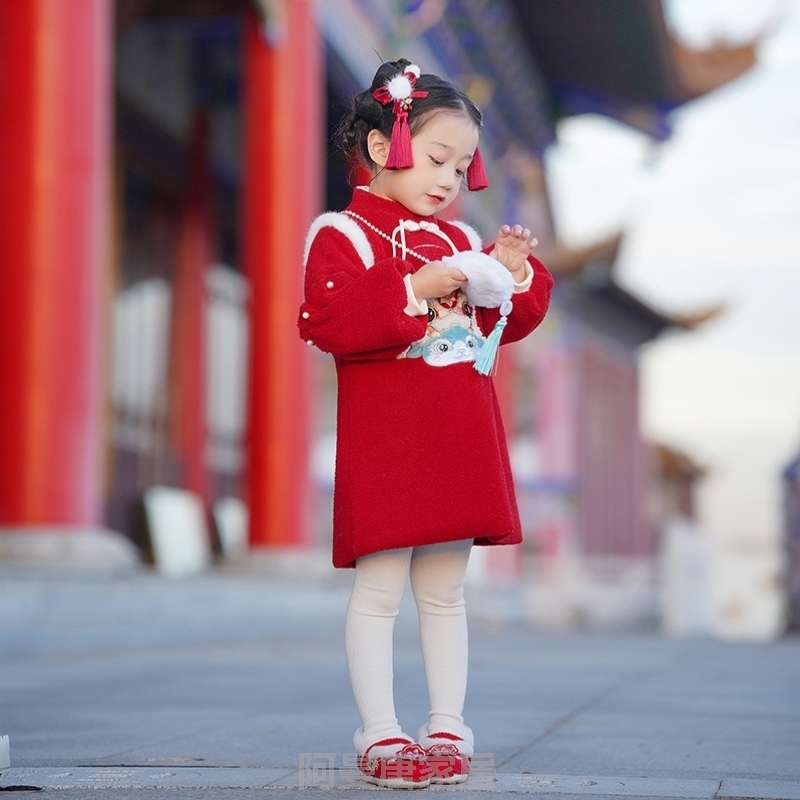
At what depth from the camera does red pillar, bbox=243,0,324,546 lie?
32.6 feet

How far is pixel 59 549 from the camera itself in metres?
6.37

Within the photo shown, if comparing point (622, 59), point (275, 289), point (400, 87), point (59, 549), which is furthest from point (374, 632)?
point (622, 59)

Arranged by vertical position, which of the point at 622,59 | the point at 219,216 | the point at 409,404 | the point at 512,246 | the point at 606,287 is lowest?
the point at 409,404

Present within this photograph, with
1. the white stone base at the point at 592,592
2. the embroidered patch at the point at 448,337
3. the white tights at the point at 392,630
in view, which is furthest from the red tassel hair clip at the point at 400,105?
the white stone base at the point at 592,592

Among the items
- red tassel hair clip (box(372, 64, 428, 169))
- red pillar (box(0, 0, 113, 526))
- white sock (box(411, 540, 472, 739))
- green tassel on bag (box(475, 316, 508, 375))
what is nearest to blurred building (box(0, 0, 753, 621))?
red pillar (box(0, 0, 113, 526))

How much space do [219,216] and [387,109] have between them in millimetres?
13012

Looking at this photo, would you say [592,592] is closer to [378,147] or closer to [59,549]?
[59,549]

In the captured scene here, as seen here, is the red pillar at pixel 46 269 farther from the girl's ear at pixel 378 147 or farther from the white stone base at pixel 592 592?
the white stone base at pixel 592 592

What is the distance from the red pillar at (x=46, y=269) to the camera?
645 cm

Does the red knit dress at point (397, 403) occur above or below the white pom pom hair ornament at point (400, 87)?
below

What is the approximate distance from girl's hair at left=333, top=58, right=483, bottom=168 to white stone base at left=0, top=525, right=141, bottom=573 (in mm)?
3980

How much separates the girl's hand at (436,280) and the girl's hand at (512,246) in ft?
0.41

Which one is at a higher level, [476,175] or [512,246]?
[476,175]

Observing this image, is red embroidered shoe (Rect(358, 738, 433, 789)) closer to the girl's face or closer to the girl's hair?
the girl's face
